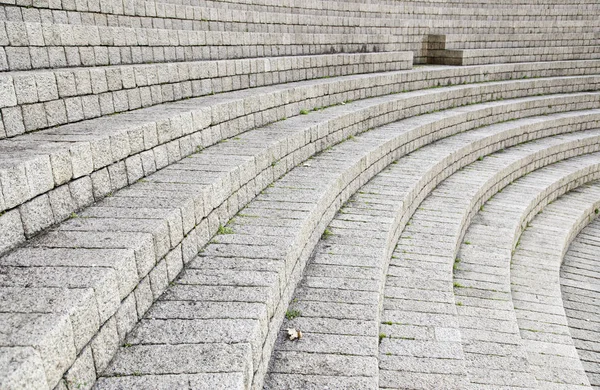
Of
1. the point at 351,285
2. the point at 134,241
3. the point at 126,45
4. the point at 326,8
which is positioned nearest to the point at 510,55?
the point at 326,8

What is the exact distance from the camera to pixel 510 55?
11844mm

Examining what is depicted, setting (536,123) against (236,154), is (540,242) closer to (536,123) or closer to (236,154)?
(536,123)

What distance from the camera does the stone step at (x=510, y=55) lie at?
11.2 metres

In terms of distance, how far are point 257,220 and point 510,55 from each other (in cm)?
1023

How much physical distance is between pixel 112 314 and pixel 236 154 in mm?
2119

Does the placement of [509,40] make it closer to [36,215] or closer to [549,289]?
[549,289]

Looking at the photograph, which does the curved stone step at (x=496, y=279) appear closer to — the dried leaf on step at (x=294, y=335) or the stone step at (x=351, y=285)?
the stone step at (x=351, y=285)

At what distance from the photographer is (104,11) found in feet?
17.7

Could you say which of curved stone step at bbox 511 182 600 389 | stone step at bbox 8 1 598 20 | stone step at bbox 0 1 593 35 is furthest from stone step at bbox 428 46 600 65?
curved stone step at bbox 511 182 600 389

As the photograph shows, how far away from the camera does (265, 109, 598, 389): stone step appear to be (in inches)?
105

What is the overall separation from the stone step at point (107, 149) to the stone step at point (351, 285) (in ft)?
3.84

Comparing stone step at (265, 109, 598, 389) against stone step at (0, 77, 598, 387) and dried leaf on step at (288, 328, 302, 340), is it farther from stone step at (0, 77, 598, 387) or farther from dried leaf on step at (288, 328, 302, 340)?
stone step at (0, 77, 598, 387)

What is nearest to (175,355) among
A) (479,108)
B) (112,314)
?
(112,314)

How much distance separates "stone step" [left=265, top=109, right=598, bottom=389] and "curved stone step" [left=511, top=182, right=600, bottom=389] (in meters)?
1.41
